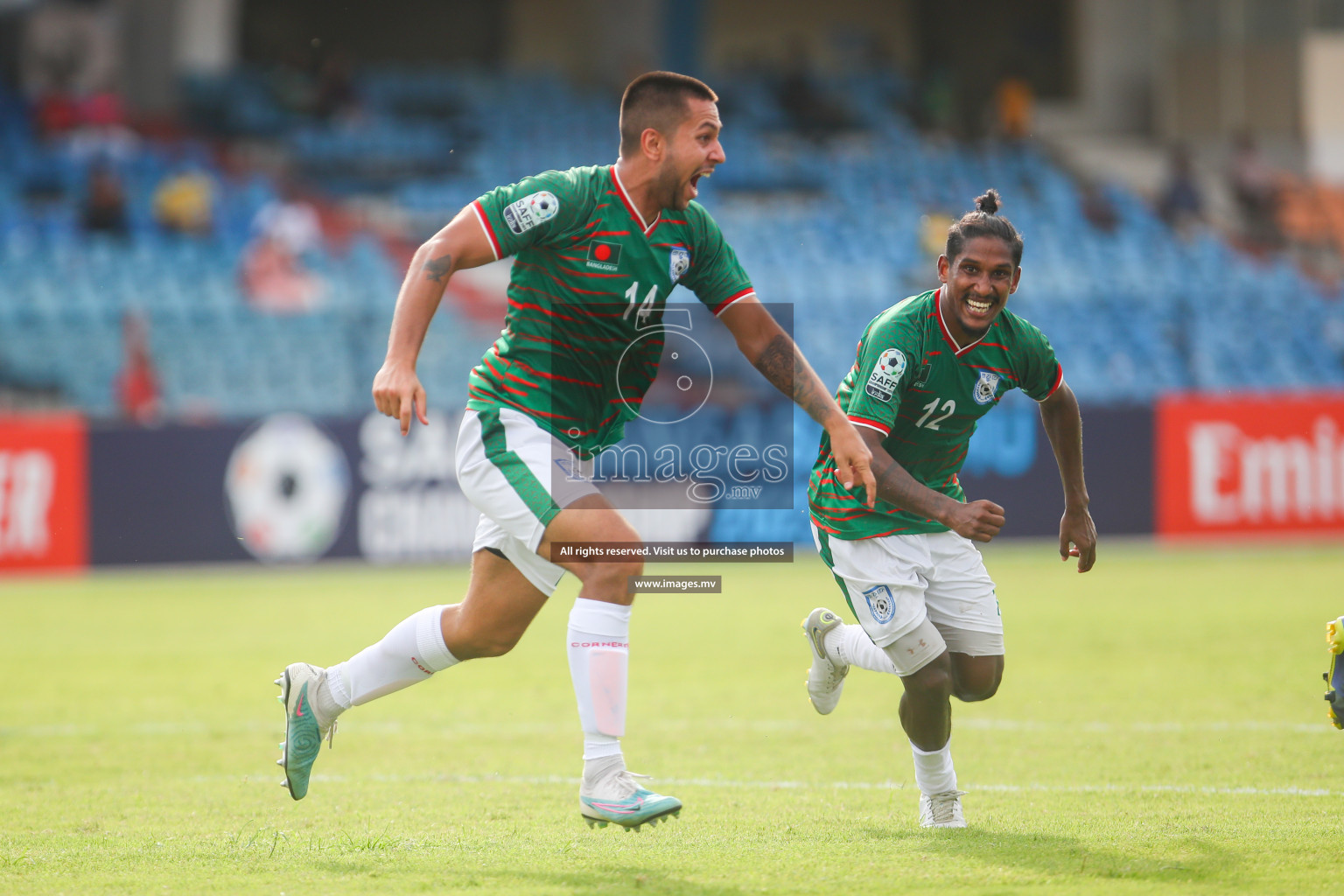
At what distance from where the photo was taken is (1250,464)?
1589 cm

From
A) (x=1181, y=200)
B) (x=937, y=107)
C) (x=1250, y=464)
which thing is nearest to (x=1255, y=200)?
(x=1181, y=200)

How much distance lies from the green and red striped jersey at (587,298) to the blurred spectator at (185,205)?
51.3 ft

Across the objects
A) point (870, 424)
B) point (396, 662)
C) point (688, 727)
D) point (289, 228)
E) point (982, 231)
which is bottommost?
point (688, 727)

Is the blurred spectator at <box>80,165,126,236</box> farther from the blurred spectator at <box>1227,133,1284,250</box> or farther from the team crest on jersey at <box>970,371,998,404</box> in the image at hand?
the blurred spectator at <box>1227,133,1284,250</box>

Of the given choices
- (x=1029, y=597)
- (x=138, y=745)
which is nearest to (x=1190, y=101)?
(x=1029, y=597)

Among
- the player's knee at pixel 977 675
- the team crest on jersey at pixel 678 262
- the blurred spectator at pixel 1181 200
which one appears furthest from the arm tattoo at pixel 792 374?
the blurred spectator at pixel 1181 200

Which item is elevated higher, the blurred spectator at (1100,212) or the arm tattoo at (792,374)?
the blurred spectator at (1100,212)

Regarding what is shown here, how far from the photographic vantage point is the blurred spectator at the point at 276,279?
17828mm

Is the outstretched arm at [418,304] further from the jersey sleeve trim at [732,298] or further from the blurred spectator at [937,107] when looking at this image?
the blurred spectator at [937,107]

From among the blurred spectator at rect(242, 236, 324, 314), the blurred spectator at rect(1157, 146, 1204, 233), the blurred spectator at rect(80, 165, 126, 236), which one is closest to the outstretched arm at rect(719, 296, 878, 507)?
the blurred spectator at rect(242, 236, 324, 314)

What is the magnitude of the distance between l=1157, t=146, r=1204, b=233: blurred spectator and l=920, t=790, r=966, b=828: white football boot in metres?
20.5

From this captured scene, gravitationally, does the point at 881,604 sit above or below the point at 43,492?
below

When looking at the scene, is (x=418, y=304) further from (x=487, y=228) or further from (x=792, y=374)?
(x=792, y=374)

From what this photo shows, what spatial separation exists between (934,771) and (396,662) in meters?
1.83
